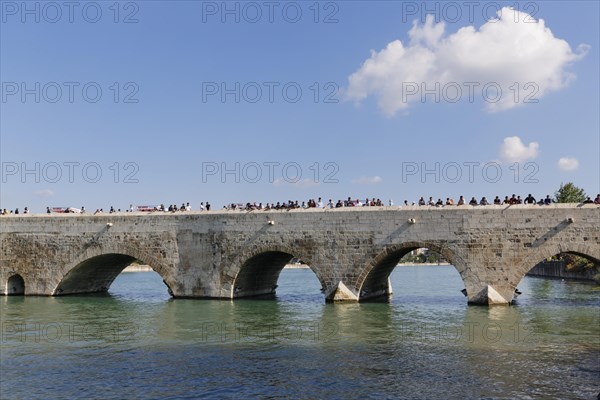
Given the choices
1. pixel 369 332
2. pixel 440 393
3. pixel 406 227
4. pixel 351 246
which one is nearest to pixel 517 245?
pixel 406 227

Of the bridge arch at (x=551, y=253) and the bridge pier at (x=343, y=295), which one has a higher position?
the bridge arch at (x=551, y=253)

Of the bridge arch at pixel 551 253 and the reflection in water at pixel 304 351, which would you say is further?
the bridge arch at pixel 551 253

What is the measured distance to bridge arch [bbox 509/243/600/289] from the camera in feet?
93.6

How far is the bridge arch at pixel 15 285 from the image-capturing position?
39.6 meters

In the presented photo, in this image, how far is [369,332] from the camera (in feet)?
77.3

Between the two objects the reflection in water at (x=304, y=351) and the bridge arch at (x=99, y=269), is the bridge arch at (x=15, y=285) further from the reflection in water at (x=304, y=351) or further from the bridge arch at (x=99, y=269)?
the reflection in water at (x=304, y=351)

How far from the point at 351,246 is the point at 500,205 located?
320 inches

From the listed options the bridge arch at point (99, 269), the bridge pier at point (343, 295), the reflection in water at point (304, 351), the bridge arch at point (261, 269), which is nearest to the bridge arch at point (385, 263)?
the bridge pier at point (343, 295)

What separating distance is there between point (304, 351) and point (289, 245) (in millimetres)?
13469

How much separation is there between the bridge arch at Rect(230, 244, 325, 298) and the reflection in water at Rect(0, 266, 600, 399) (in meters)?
2.86

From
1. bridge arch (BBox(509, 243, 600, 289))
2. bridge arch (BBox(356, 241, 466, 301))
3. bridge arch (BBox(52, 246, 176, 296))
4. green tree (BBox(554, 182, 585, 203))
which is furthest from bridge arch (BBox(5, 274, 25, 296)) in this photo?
green tree (BBox(554, 182, 585, 203))

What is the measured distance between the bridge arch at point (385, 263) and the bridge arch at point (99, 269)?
11790mm

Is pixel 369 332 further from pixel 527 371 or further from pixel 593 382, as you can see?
pixel 593 382

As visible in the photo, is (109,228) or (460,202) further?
(109,228)
